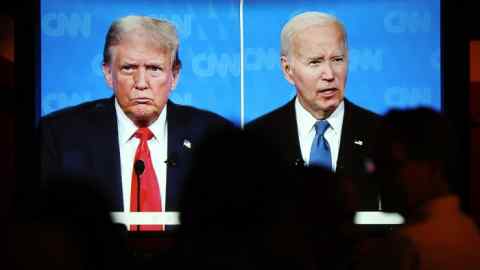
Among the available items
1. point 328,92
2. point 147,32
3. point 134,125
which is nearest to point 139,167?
point 134,125

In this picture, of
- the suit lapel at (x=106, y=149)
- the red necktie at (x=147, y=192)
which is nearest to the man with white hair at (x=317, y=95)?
the red necktie at (x=147, y=192)

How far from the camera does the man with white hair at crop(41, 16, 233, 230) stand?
430 centimetres

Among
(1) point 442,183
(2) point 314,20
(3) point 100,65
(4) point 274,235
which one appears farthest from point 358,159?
(4) point 274,235

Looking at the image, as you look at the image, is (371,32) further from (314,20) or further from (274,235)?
(274,235)

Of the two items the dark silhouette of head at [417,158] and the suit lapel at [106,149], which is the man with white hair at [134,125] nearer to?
the suit lapel at [106,149]

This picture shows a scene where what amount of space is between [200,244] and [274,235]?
127 mm

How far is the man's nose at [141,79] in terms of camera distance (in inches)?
170

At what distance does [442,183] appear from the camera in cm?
192

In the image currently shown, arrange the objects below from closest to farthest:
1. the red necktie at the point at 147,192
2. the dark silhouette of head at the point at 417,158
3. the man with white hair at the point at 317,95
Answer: the dark silhouette of head at the point at 417,158 < the red necktie at the point at 147,192 < the man with white hair at the point at 317,95

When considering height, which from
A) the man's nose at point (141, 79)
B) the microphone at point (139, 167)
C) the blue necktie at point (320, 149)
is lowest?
the microphone at point (139, 167)

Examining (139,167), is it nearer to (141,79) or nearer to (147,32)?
(141,79)

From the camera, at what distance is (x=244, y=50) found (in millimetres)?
4391

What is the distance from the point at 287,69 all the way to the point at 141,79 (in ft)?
2.58

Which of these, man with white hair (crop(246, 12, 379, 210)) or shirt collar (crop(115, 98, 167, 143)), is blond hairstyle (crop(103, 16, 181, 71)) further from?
man with white hair (crop(246, 12, 379, 210))
